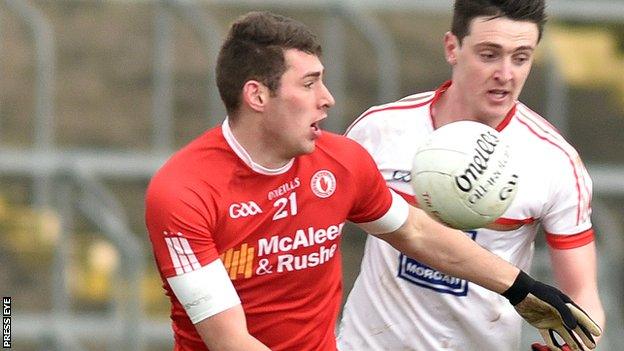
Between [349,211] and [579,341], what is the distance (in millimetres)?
939

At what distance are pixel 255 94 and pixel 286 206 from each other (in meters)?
0.39

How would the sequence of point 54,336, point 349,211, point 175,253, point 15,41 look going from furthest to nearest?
point 15,41 < point 54,336 < point 349,211 < point 175,253

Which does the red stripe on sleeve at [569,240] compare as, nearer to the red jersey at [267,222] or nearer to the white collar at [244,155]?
the red jersey at [267,222]

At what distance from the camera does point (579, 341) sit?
545cm

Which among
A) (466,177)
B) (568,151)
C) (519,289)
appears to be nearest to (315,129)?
(466,177)

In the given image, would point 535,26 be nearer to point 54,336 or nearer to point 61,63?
point 54,336

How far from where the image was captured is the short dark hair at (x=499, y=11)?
225 inches

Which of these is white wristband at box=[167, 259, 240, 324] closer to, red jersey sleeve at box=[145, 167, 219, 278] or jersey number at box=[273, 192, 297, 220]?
red jersey sleeve at box=[145, 167, 219, 278]

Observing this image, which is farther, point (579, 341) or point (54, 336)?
point (54, 336)

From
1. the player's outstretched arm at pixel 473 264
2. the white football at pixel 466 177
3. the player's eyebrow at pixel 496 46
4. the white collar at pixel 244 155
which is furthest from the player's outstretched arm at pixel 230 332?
the player's eyebrow at pixel 496 46

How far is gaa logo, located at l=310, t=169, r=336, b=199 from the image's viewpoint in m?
5.22

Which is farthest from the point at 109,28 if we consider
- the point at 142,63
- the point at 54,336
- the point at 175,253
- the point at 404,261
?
the point at 175,253

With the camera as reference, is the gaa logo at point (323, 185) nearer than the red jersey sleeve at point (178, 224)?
No

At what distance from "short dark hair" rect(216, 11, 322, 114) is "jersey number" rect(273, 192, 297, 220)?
339 millimetres
